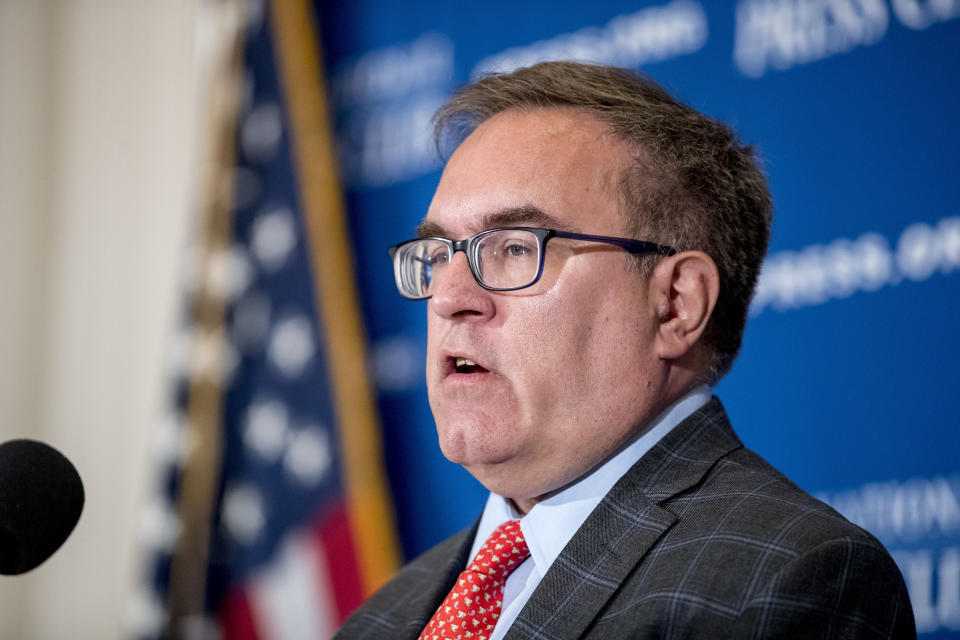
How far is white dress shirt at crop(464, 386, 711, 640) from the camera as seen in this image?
145cm

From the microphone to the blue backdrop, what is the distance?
1543 mm

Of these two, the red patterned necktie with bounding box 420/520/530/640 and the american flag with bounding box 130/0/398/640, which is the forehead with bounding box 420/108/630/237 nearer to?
the red patterned necktie with bounding box 420/520/530/640

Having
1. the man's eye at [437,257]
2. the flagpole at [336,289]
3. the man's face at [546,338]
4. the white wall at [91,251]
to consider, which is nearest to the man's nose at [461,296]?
the man's face at [546,338]

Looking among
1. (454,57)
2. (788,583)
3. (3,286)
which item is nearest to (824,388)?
(788,583)

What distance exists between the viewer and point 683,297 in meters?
1.57

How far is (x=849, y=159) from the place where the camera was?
261 centimetres

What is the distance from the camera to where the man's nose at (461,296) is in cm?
151

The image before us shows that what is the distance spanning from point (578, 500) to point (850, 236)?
1.45 m

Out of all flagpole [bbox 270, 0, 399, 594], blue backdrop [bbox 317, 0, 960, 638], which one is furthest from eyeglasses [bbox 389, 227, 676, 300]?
flagpole [bbox 270, 0, 399, 594]

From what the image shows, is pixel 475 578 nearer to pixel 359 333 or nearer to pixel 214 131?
pixel 359 333

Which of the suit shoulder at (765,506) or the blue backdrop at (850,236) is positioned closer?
the suit shoulder at (765,506)

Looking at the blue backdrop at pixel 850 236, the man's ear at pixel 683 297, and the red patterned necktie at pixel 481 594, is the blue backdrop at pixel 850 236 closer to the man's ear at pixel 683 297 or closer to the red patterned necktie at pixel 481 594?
the man's ear at pixel 683 297

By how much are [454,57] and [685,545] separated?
2.60 meters

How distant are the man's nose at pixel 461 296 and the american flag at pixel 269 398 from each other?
1912 mm
